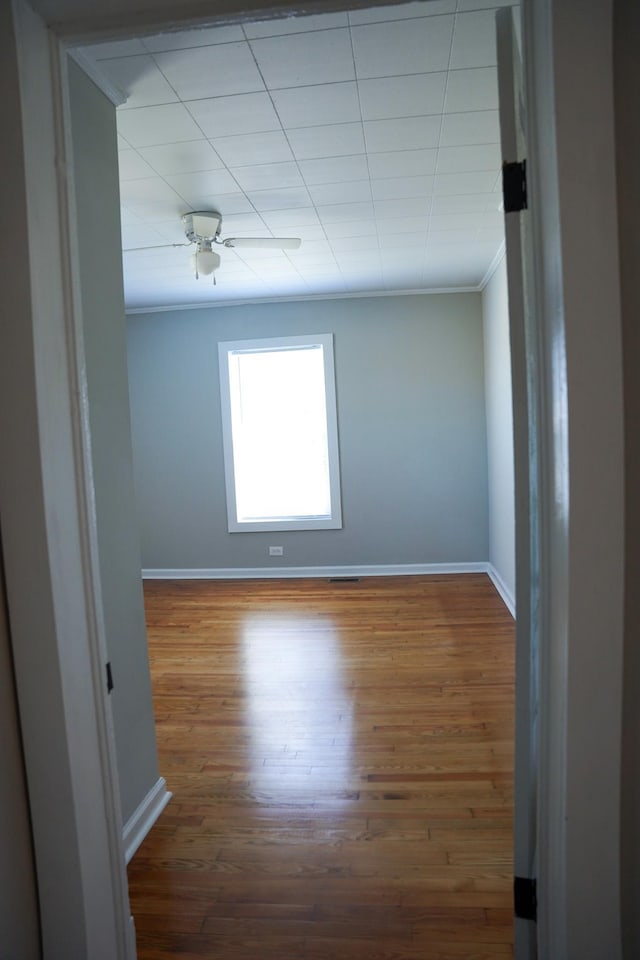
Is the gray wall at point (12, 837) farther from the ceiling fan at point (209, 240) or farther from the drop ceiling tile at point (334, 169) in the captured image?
the ceiling fan at point (209, 240)

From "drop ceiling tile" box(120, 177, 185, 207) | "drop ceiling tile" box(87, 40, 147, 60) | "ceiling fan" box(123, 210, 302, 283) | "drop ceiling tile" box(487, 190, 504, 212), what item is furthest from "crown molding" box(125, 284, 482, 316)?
"drop ceiling tile" box(87, 40, 147, 60)

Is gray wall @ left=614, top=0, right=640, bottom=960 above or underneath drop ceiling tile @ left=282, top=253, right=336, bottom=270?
underneath

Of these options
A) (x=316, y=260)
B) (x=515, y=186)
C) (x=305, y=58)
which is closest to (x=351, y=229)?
(x=316, y=260)

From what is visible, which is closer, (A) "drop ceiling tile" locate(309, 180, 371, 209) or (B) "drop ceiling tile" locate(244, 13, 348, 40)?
(B) "drop ceiling tile" locate(244, 13, 348, 40)

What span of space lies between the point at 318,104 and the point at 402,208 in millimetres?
1248

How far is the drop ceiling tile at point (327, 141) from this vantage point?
2.51 metres

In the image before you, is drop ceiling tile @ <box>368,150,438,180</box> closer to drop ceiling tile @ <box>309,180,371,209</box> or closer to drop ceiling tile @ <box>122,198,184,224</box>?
drop ceiling tile @ <box>309,180,371,209</box>

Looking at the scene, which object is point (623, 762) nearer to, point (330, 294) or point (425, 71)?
point (425, 71)

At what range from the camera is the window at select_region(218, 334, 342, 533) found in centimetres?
596

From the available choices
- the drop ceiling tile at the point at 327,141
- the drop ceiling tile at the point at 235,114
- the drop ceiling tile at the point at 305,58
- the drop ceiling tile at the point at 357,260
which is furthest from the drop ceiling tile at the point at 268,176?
the drop ceiling tile at the point at 357,260

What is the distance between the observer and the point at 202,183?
298 cm

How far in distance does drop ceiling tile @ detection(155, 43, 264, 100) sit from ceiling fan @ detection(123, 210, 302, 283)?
3.73ft

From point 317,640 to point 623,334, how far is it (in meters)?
3.48

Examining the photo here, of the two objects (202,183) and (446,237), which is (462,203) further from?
(202,183)
